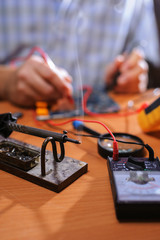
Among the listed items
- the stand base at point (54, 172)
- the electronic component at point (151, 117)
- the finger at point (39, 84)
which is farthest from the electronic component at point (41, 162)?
→ the finger at point (39, 84)

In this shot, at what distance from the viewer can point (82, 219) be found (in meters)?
0.34

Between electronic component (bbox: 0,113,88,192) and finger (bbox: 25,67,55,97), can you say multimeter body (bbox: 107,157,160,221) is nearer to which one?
electronic component (bbox: 0,113,88,192)

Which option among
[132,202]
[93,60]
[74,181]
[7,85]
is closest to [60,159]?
[74,181]

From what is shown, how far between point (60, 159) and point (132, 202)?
0.59ft

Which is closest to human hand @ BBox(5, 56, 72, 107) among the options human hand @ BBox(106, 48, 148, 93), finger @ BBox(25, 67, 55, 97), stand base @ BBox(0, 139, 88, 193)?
finger @ BBox(25, 67, 55, 97)

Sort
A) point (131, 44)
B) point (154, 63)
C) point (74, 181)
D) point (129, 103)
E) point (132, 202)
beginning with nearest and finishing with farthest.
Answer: point (132, 202) < point (74, 181) < point (129, 103) < point (154, 63) < point (131, 44)

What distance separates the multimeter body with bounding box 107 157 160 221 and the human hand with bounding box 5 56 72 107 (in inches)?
20.1

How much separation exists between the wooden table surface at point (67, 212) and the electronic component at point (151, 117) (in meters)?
0.22

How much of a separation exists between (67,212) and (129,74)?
89cm

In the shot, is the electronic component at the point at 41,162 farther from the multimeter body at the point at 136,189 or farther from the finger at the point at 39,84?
the finger at the point at 39,84

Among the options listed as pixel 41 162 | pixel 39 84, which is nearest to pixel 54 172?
pixel 41 162

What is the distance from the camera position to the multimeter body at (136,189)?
33 cm

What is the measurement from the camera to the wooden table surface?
0.32m

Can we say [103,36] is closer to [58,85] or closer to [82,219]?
[58,85]
